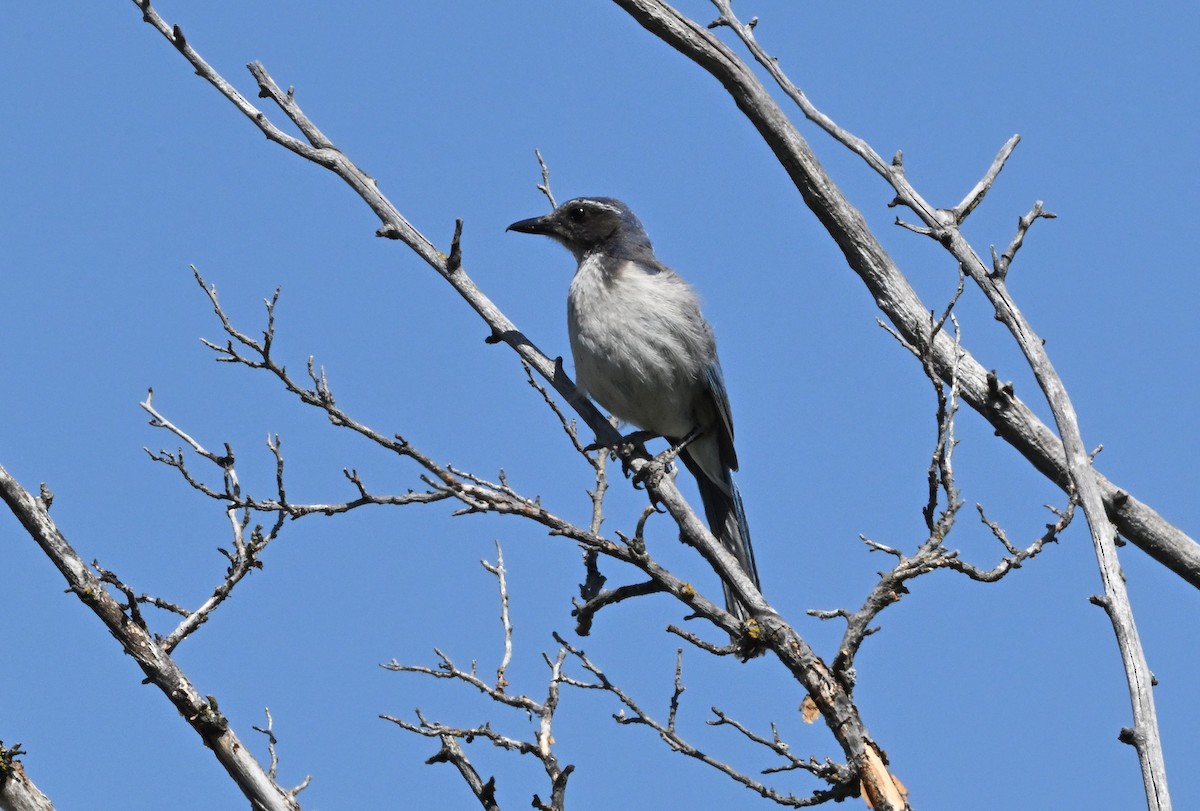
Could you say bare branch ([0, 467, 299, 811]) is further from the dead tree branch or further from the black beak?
the black beak

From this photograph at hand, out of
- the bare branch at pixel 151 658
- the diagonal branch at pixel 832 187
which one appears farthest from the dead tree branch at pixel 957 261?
the bare branch at pixel 151 658

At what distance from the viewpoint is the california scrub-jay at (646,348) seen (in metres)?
7.29

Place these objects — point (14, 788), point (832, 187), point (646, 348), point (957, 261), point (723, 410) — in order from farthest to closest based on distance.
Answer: point (723, 410) < point (646, 348) < point (832, 187) < point (957, 261) < point (14, 788)

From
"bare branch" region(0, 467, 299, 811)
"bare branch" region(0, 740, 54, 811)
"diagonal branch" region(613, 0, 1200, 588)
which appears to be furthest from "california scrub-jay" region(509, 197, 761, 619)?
"bare branch" region(0, 740, 54, 811)

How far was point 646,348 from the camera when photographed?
287 inches

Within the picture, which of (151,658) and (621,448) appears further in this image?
(621,448)

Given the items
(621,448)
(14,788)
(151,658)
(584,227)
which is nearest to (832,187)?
(621,448)

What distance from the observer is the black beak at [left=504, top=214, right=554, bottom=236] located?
8.21m

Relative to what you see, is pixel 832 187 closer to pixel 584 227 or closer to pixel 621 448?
pixel 621 448

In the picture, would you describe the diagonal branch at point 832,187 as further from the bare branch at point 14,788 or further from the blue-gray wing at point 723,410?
the bare branch at point 14,788

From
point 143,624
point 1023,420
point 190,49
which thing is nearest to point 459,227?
point 190,49

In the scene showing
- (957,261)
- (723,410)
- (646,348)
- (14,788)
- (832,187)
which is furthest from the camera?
(723,410)

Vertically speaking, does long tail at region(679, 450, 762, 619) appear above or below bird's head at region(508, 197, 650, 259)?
below

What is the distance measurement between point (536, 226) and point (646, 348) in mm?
1356
